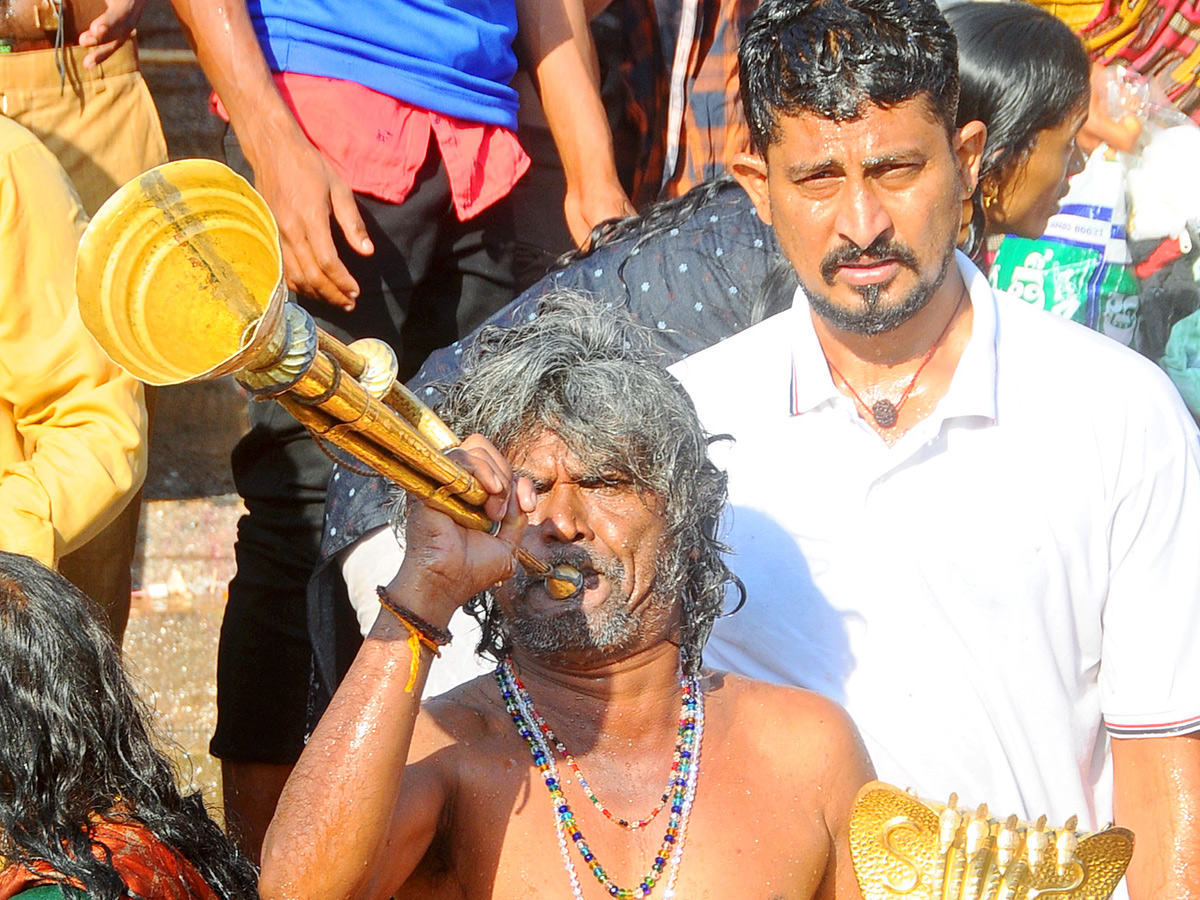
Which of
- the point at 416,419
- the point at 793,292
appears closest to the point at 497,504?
the point at 416,419

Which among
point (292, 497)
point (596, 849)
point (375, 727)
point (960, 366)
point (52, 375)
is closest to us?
point (375, 727)

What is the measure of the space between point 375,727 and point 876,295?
1.13 m

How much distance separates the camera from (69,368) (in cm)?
288

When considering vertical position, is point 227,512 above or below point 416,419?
below

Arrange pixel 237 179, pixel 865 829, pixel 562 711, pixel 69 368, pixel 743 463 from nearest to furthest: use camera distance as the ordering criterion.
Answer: pixel 237 179
pixel 865 829
pixel 562 711
pixel 743 463
pixel 69 368

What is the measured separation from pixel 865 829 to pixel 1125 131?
236 cm

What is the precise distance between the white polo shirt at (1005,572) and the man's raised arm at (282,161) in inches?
38.2

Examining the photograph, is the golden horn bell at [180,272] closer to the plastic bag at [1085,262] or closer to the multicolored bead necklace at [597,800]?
the multicolored bead necklace at [597,800]

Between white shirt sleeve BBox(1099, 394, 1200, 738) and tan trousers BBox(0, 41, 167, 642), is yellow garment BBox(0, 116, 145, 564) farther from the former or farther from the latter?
white shirt sleeve BBox(1099, 394, 1200, 738)

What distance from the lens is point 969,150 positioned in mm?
2643

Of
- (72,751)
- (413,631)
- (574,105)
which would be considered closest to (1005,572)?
(413,631)

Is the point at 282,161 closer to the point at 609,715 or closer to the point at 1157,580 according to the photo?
the point at 609,715

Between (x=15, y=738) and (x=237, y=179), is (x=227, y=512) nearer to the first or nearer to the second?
(x=15, y=738)

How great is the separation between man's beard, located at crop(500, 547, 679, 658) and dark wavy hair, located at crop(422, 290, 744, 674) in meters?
0.09
